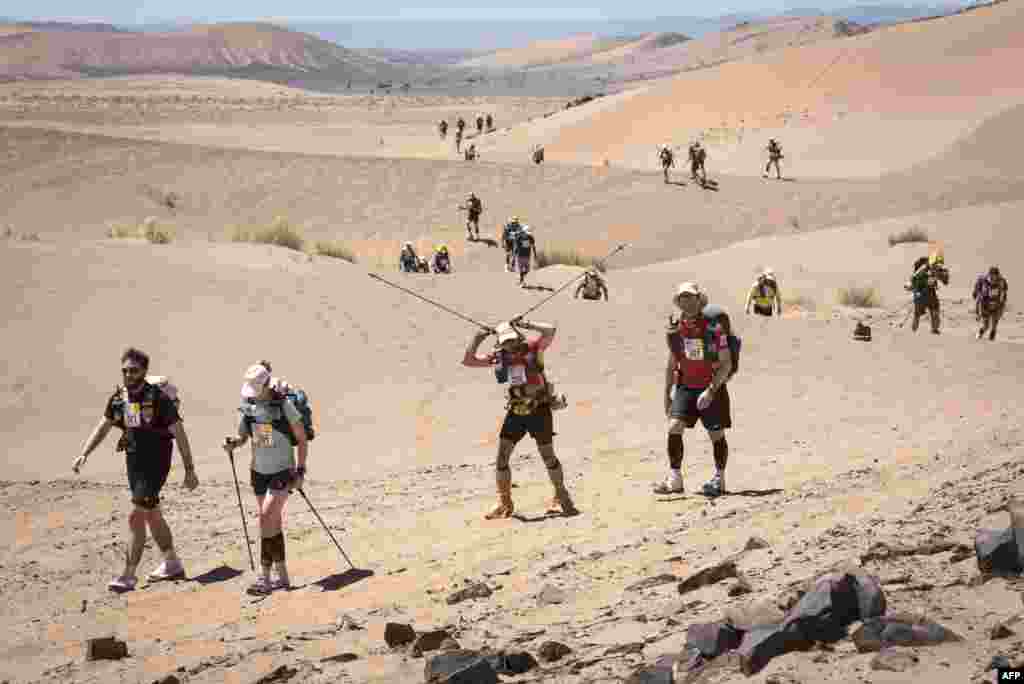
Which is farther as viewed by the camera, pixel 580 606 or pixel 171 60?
pixel 171 60

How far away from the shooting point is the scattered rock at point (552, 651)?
287 inches

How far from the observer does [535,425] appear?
1136cm

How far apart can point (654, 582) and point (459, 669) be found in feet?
6.48

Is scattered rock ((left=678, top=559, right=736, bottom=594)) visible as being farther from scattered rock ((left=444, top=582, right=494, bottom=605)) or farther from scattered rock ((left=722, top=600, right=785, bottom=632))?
scattered rock ((left=444, top=582, right=494, bottom=605))

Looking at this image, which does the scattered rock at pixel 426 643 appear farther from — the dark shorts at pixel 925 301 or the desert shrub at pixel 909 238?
the desert shrub at pixel 909 238

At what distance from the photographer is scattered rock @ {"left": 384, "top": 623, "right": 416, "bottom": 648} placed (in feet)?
26.6

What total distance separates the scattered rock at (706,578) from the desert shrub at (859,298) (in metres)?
18.6

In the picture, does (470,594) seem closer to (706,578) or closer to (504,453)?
(706,578)

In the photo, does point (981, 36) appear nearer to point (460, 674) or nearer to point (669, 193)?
point (669, 193)

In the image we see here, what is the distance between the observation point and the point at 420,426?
672 inches

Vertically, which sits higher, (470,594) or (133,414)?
(133,414)

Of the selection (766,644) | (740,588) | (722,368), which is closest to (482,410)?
(722,368)

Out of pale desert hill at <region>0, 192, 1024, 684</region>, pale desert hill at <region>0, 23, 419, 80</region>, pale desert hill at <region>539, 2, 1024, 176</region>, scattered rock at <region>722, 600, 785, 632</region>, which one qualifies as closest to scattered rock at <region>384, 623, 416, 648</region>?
pale desert hill at <region>0, 192, 1024, 684</region>

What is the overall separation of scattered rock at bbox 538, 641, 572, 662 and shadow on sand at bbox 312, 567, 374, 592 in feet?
10.3
